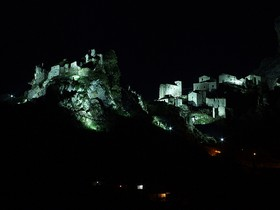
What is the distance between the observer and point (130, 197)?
2944 centimetres

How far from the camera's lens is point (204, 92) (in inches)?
3250

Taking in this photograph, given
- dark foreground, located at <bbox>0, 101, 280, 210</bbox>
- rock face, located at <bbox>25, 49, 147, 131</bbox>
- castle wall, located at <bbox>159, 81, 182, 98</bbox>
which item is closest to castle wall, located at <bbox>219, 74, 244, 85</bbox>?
castle wall, located at <bbox>159, 81, 182, 98</bbox>

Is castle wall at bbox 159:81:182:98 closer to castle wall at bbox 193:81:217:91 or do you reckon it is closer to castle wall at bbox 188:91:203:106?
castle wall at bbox 193:81:217:91

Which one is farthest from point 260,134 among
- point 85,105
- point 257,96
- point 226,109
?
point 85,105

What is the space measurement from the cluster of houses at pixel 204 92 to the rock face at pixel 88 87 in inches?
582

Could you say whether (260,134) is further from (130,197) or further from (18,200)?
(18,200)

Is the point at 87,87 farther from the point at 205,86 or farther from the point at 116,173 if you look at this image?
the point at 205,86

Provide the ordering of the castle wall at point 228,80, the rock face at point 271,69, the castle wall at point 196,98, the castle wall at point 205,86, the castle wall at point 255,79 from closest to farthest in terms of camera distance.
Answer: the castle wall at point 196,98 < the castle wall at point 205,86 < the rock face at point 271,69 < the castle wall at point 255,79 < the castle wall at point 228,80

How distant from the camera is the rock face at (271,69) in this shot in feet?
290

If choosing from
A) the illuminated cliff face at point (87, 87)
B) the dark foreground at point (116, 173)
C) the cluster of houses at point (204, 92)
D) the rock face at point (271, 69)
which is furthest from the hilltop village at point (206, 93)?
the dark foreground at point (116, 173)

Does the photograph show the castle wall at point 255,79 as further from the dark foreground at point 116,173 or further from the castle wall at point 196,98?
the dark foreground at point 116,173

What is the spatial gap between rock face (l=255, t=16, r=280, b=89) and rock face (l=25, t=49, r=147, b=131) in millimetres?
40831

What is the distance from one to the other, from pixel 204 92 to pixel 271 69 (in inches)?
1138

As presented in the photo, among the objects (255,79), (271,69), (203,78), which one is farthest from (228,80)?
(271,69)
